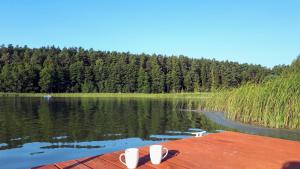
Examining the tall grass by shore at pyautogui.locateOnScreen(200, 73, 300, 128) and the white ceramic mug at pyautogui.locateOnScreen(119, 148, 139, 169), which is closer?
the white ceramic mug at pyautogui.locateOnScreen(119, 148, 139, 169)

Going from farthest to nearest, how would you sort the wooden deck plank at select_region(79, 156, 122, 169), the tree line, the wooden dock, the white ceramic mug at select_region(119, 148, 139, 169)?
the tree line < the wooden dock < the wooden deck plank at select_region(79, 156, 122, 169) < the white ceramic mug at select_region(119, 148, 139, 169)

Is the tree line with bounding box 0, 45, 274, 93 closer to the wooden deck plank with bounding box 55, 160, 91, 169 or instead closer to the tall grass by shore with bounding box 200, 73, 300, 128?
the tall grass by shore with bounding box 200, 73, 300, 128

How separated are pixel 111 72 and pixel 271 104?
6666 centimetres

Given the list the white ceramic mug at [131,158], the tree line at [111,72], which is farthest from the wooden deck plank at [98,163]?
the tree line at [111,72]

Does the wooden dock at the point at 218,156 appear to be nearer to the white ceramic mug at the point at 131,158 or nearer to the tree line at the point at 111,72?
the white ceramic mug at the point at 131,158

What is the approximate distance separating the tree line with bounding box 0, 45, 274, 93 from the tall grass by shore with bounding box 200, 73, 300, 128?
182 feet

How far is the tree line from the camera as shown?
2793 inches

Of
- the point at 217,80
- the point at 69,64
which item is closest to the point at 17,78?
the point at 69,64

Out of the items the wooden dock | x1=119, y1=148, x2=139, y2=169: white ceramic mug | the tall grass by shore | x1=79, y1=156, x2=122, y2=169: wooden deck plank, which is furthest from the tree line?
x1=119, y1=148, x2=139, y2=169: white ceramic mug

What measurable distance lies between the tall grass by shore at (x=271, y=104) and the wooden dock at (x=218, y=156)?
479 centimetres

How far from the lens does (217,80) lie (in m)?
76.7

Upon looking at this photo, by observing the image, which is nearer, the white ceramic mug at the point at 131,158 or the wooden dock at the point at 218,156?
the white ceramic mug at the point at 131,158

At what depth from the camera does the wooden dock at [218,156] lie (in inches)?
212

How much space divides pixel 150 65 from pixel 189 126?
216 feet
